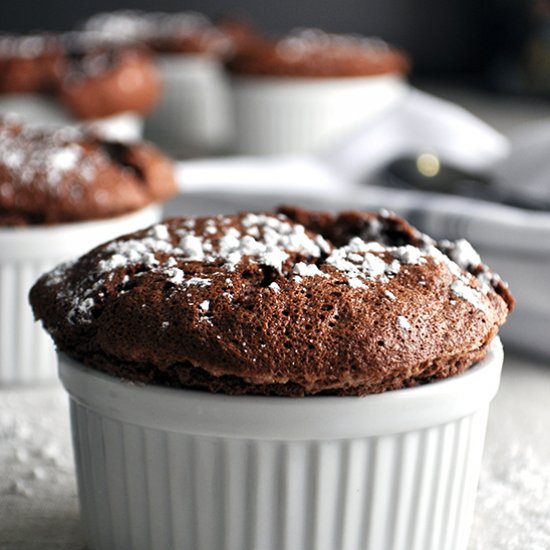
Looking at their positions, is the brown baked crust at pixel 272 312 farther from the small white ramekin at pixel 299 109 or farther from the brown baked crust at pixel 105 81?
the small white ramekin at pixel 299 109

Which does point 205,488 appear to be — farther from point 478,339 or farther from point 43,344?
point 43,344

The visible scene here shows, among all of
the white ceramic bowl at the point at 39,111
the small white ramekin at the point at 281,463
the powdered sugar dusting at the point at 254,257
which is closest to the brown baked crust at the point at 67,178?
the powdered sugar dusting at the point at 254,257

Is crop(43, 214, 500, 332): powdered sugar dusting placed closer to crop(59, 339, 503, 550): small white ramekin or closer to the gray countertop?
crop(59, 339, 503, 550): small white ramekin

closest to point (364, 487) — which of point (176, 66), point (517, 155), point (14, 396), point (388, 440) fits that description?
point (388, 440)

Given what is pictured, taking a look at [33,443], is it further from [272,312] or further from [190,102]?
[190,102]

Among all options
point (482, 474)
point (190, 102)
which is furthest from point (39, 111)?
point (482, 474)

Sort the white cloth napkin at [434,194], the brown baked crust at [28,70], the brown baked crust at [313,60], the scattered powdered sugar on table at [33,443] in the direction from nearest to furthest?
the scattered powdered sugar on table at [33,443]
the white cloth napkin at [434,194]
the brown baked crust at [28,70]
the brown baked crust at [313,60]

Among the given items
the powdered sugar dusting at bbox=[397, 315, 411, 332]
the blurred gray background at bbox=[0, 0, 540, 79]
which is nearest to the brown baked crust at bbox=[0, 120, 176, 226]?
the powdered sugar dusting at bbox=[397, 315, 411, 332]
